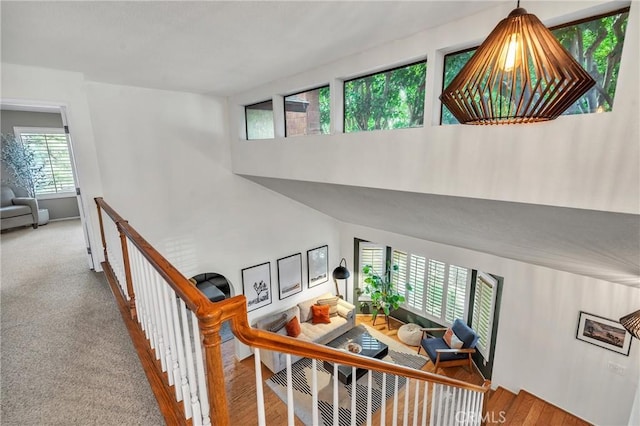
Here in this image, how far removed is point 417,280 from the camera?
6758 mm

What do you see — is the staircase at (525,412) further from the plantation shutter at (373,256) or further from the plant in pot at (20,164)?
the plant in pot at (20,164)

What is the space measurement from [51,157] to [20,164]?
66 cm

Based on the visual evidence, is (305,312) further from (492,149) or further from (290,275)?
(492,149)

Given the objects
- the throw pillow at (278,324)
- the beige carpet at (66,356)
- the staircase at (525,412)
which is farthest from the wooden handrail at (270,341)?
the throw pillow at (278,324)

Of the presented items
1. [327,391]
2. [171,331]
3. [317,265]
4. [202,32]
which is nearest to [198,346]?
[171,331]

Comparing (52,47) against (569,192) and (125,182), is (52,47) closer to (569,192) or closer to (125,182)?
(125,182)

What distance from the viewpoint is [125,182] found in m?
4.11

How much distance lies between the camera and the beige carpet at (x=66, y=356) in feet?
5.28

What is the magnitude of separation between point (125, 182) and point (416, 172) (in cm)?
389

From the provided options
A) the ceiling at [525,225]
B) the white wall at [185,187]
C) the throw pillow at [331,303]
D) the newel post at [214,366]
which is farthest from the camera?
the throw pillow at [331,303]

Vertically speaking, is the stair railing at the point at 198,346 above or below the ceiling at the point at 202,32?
below

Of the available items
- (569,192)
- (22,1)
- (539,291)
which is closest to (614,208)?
(569,192)

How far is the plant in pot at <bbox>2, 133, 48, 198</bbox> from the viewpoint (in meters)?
5.98

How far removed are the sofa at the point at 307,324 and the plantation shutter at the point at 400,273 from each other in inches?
50.0
